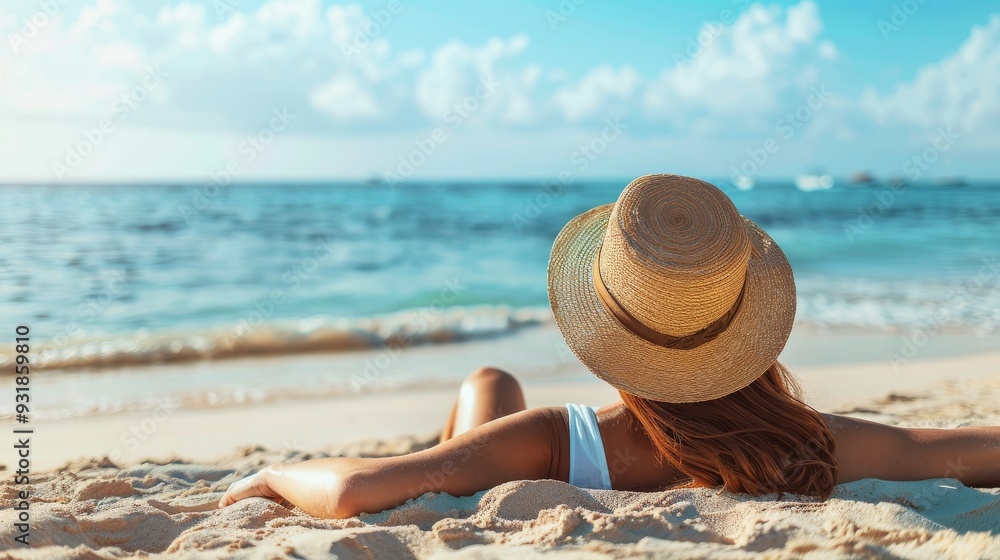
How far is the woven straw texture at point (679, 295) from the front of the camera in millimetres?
2064

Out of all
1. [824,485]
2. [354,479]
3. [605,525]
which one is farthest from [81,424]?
[824,485]

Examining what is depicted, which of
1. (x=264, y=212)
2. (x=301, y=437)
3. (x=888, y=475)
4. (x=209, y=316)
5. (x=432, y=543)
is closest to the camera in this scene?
(x=432, y=543)

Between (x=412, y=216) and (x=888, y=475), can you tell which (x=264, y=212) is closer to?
(x=412, y=216)

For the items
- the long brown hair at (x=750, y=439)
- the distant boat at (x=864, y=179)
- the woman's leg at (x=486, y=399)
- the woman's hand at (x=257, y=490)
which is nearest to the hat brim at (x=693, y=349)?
the long brown hair at (x=750, y=439)

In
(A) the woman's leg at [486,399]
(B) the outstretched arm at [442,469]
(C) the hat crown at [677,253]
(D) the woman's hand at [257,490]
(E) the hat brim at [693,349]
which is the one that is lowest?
(D) the woman's hand at [257,490]

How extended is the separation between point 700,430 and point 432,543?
877 millimetres

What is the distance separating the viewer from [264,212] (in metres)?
19.6

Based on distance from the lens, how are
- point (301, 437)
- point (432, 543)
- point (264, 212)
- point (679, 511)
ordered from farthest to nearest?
point (264, 212), point (301, 437), point (679, 511), point (432, 543)

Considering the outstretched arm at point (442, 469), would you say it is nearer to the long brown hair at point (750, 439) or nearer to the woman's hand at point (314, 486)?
the woman's hand at point (314, 486)
